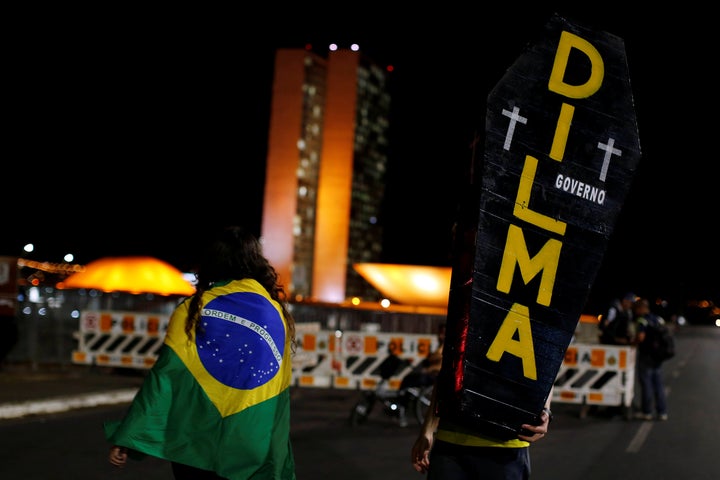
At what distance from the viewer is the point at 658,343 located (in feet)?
50.8

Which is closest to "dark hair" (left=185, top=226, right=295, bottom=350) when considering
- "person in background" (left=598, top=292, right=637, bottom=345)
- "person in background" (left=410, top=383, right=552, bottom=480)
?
"person in background" (left=410, top=383, right=552, bottom=480)

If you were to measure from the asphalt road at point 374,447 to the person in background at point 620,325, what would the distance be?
A: 1.46m

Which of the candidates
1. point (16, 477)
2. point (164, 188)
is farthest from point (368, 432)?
point (164, 188)

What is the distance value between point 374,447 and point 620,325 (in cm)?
724

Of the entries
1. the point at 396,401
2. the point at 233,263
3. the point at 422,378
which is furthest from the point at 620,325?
the point at 233,263

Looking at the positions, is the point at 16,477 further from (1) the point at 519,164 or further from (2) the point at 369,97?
(2) the point at 369,97

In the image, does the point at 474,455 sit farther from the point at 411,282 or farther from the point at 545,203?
the point at 411,282

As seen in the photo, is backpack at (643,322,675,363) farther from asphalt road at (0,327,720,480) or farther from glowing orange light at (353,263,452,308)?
glowing orange light at (353,263,452,308)

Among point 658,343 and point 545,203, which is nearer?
point 545,203

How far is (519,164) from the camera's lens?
145 inches

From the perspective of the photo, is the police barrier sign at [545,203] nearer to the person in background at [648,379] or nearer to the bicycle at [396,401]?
the bicycle at [396,401]

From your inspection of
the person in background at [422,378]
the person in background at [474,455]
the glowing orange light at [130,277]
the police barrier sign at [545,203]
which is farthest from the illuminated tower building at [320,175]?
the police barrier sign at [545,203]

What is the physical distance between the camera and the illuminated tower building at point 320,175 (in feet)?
146

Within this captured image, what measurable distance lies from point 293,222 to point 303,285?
3038 mm
